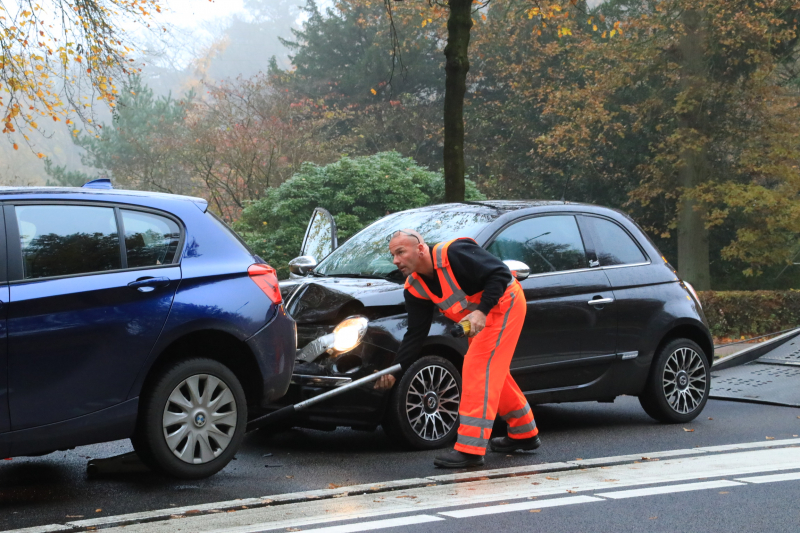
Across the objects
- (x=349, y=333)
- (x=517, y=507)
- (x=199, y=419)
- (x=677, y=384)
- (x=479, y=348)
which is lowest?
(x=517, y=507)

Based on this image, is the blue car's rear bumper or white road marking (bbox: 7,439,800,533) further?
the blue car's rear bumper

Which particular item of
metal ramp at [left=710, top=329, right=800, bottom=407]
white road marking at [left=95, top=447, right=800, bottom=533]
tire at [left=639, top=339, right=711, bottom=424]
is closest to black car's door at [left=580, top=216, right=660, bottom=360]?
tire at [left=639, top=339, right=711, bottom=424]

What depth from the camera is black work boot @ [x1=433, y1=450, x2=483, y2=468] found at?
6047mm

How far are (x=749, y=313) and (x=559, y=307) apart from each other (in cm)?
1407

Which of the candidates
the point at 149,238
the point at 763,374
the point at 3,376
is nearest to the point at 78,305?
the point at 3,376

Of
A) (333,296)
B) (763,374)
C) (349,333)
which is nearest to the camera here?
(349,333)

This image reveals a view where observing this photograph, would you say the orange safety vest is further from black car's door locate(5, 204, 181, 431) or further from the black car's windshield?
black car's door locate(5, 204, 181, 431)

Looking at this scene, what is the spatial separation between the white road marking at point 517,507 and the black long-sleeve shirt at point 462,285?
124 cm

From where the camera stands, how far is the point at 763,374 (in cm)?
1007

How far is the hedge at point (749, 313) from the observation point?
1997 cm

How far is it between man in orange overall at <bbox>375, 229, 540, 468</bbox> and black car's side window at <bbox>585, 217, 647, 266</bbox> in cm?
173

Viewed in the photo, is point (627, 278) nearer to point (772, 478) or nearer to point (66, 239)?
point (772, 478)

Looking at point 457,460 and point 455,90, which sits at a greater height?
point 455,90

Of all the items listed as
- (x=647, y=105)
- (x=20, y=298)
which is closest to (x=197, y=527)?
(x=20, y=298)
